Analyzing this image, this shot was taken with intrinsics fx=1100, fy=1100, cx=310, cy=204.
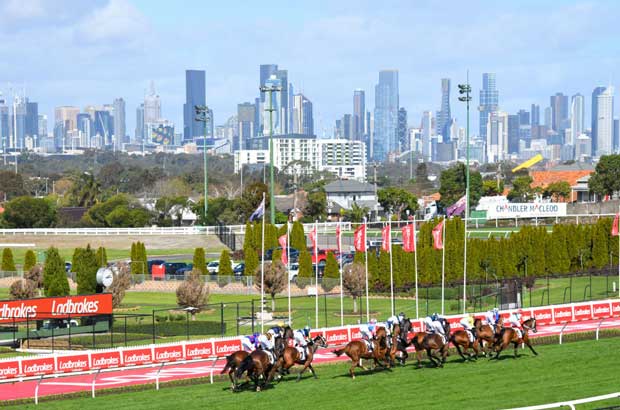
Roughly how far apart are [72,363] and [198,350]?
4.03m

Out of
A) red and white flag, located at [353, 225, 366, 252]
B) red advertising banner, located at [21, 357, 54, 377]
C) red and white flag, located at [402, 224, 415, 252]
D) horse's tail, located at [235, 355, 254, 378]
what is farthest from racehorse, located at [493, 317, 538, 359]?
red and white flag, located at [402, 224, 415, 252]

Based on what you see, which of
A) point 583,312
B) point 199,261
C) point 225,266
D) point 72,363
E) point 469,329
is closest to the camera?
point 469,329

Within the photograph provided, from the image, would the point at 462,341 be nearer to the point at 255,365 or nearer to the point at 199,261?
the point at 255,365

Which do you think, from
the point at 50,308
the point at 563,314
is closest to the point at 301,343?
the point at 50,308

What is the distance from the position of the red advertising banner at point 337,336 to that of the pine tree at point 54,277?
18.7m

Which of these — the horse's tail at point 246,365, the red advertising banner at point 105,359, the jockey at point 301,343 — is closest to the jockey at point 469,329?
the jockey at point 301,343

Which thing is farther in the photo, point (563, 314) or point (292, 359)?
point (563, 314)

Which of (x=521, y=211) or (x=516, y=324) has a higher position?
(x=521, y=211)

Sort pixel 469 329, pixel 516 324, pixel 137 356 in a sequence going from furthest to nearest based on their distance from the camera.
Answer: pixel 137 356 → pixel 516 324 → pixel 469 329

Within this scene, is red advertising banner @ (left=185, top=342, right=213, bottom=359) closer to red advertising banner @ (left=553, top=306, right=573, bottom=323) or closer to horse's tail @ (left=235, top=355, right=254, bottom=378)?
horse's tail @ (left=235, top=355, right=254, bottom=378)

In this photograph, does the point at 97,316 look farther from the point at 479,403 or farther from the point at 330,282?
the point at 479,403

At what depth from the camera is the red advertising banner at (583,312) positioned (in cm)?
3956

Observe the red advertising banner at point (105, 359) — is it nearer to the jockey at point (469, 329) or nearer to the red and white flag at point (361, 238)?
the jockey at point (469, 329)

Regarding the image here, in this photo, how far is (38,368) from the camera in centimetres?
2980
